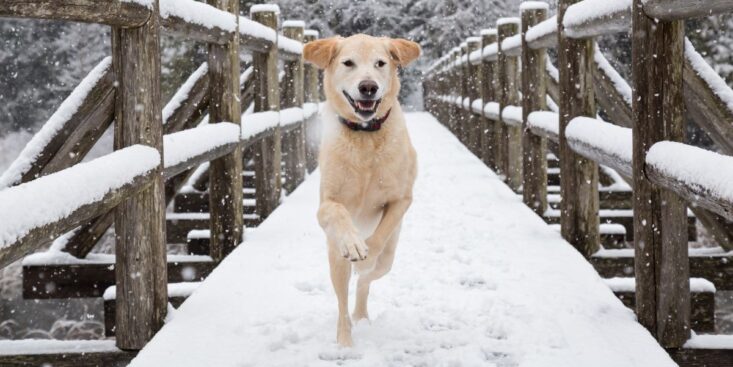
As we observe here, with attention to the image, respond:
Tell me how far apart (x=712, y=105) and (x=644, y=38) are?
77.6 inches

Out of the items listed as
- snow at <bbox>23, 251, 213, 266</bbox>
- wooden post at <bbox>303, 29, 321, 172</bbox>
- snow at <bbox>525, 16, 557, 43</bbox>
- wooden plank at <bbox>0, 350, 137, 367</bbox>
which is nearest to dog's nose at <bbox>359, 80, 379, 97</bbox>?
wooden plank at <bbox>0, 350, 137, 367</bbox>

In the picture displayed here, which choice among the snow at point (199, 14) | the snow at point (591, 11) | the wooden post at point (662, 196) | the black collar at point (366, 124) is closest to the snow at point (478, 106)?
the snow at point (591, 11)

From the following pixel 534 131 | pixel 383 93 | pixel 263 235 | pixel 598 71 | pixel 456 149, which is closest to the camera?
pixel 383 93

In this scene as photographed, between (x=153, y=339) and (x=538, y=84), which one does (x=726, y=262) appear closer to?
(x=538, y=84)

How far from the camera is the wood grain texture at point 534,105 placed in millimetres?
6711

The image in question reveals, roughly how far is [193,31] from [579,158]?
8.29 ft

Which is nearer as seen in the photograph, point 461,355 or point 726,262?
point 461,355

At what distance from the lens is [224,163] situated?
5.38 m

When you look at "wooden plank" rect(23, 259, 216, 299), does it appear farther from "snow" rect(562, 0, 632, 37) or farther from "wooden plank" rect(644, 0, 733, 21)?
"wooden plank" rect(644, 0, 733, 21)

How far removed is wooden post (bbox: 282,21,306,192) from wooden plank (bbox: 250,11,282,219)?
1.31 meters

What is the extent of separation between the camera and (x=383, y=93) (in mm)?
3588

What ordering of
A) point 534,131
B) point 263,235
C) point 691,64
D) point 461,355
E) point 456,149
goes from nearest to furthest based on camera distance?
point 461,355 < point 691,64 < point 263,235 < point 534,131 < point 456,149

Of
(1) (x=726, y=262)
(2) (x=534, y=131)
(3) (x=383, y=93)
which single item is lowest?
(1) (x=726, y=262)

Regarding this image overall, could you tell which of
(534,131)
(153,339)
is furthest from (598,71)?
(153,339)
